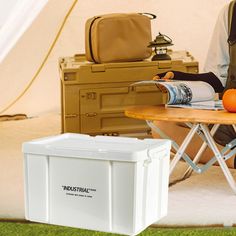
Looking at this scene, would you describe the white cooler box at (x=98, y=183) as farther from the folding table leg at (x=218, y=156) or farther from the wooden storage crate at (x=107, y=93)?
the wooden storage crate at (x=107, y=93)

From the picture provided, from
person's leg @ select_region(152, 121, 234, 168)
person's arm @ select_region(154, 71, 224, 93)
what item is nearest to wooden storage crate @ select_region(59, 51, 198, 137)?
person's leg @ select_region(152, 121, 234, 168)

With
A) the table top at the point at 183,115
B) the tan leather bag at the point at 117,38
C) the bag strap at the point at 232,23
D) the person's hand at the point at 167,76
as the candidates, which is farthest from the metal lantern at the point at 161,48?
the table top at the point at 183,115

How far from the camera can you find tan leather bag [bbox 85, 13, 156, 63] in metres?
3.60

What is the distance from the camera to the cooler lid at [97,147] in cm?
192

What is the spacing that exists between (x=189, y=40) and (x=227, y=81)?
127cm

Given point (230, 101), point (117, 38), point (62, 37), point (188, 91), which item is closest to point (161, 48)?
point (117, 38)

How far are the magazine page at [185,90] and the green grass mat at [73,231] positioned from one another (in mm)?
752

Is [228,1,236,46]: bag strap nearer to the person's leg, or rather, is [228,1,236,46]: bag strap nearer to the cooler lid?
the person's leg

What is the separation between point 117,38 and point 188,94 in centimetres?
94

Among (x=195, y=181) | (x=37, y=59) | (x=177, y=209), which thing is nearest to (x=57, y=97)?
(x=37, y=59)

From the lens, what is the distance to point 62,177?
2.02m

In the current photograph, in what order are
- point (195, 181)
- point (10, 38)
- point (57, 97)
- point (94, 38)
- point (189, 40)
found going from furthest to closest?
point (57, 97), point (189, 40), point (94, 38), point (195, 181), point (10, 38)

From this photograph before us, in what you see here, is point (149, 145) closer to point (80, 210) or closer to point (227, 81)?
point (80, 210)

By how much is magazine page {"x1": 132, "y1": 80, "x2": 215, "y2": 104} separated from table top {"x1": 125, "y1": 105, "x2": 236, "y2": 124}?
0.25 feet
